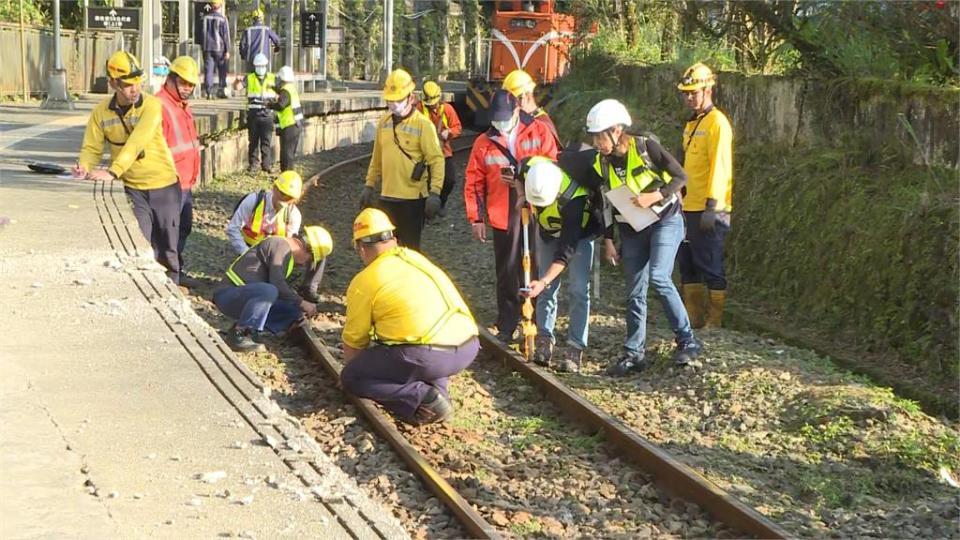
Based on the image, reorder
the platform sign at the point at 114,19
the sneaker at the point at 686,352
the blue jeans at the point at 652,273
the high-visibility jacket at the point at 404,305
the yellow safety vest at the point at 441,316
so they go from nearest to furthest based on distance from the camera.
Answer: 1. the high-visibility jacket at the point at 404,305
2. the yellow safety vest at the point at 441,316
3. the blue jeans at the point at 652,273
4. the sneaker at the point at 686,352
5. the platform sign at the point at 114,19

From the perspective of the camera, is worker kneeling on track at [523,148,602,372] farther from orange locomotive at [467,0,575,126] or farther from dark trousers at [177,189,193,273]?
orange locomotive at [467,0,575,126]

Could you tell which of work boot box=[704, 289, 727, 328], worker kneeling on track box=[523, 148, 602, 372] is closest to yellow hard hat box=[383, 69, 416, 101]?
worker kneeling on track box=[523, 148, 602, 372]

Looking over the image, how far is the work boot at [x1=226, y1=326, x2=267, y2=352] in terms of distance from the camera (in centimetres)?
1046

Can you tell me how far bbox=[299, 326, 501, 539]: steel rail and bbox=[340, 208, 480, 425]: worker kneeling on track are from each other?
21cm

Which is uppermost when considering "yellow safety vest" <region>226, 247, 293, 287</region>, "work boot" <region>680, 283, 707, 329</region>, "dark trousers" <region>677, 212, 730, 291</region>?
"dark trousers" <region>677, 212, 730, 291</region>

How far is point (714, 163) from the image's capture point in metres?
10.7

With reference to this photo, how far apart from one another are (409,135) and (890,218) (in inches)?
159

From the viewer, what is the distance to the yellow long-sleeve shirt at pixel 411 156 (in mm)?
11844

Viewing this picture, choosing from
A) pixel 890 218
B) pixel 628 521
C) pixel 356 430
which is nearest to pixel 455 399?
pixel 356 430

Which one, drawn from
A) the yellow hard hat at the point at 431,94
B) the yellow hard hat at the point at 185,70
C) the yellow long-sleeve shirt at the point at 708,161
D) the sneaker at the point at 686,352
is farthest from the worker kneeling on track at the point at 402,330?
the yellow hard hat at the point at 431,94

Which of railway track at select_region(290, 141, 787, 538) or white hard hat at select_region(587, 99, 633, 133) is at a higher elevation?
white hard hat at select_region(587, 99, 633, 133)

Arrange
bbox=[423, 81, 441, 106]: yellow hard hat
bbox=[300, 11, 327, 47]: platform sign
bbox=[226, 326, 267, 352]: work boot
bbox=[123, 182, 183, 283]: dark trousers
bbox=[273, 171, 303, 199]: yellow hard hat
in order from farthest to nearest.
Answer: bbox=[300, 11, 327, 47]: platform sign → bbox=[423, 81, 441, 106]: yellow hard hat → bbox=[123, 182, 183, 283]: dark trousers → bbox=[273, 171, 303, 199]: yellow hard hat → bbox=[226, 326, 267, 352]: work boot

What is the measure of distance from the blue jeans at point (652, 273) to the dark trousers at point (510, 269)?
3.30ft

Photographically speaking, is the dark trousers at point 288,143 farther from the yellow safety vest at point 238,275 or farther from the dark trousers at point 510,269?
the dark trousers at point 510,269
